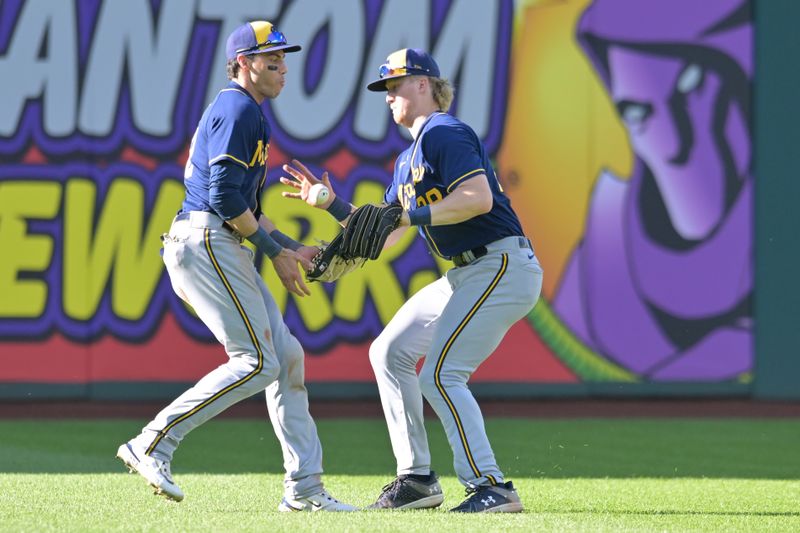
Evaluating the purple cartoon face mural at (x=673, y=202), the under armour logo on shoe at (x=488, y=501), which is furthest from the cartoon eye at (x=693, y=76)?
the under armour logo on shoe at (x=488, y=501)

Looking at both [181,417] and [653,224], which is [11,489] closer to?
[181,417]

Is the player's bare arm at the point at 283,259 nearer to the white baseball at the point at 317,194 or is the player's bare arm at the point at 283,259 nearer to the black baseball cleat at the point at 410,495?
the white baseball at the point at 317,194

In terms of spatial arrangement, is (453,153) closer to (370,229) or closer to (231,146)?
(370,229)

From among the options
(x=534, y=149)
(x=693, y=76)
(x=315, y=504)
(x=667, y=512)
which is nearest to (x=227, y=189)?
(x=315, y=504)

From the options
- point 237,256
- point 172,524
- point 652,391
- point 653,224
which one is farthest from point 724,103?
point 172,524

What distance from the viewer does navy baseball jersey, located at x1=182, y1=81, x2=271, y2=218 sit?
6.27 m

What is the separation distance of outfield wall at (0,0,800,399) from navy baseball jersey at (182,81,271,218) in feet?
21.3

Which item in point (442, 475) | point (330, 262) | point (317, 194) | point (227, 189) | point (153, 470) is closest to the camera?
point (153, 470)

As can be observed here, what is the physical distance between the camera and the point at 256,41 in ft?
21.7

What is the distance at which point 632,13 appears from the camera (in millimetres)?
13234

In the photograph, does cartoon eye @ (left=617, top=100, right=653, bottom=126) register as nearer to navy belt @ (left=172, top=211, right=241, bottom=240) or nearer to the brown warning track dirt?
the brown warning track dirt

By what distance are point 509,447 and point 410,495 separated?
3.37 metres

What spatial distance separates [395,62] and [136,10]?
280 inches

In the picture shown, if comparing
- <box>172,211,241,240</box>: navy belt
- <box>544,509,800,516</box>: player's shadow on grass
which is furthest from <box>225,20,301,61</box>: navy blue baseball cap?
<box>544,509,800,516</box>: player's shadow on grass
